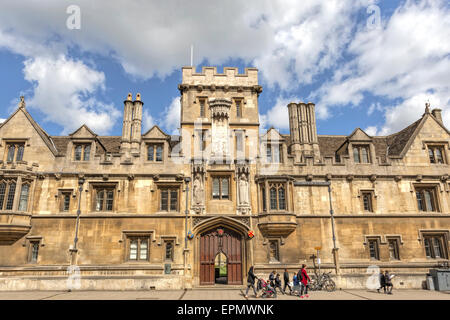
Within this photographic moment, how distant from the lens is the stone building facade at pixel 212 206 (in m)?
19.1

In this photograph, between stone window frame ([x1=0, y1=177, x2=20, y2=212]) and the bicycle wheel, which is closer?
the bicycle wheel

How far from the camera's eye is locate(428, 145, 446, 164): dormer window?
22.7 m

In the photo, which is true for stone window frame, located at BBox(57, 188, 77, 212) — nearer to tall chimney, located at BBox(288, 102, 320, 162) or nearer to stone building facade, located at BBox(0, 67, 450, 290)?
stone building facade, located at BBox(0, 67, 450, 290)

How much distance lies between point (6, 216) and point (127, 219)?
7072 mm

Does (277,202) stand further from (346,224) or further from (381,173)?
(381,173)

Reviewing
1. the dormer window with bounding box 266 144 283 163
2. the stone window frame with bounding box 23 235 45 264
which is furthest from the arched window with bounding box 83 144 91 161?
the dormer window with bounding box 266 144 283 163

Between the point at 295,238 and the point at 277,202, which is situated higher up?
the point at 277,202

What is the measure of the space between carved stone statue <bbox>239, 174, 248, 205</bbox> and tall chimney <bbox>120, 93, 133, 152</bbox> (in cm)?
902

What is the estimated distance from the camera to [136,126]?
79.4 feet

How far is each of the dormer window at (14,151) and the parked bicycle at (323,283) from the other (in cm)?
2075

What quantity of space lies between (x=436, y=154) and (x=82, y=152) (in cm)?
2582

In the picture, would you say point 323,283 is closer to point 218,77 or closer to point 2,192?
point 218,77

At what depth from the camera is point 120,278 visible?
58.3ft

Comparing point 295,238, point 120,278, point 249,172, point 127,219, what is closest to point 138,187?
point 127,219
